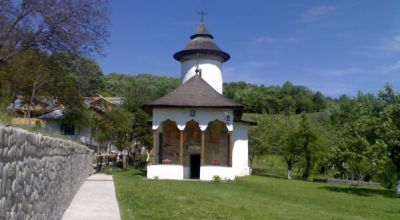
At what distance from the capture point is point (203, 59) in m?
39.9

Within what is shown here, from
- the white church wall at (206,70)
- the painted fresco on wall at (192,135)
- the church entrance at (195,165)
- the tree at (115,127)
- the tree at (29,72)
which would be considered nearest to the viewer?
the tree at (29,72)

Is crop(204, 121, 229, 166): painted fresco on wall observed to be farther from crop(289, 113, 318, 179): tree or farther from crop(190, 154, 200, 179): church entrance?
crop(289, 113, 318, 179): tree

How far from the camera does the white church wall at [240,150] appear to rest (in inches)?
1494

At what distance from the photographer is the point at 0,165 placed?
2.85 meters

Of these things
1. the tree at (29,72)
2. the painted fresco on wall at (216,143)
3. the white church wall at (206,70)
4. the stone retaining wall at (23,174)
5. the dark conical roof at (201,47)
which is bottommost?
the stone retaining wall at (23,174)

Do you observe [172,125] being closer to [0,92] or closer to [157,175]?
[157,175]

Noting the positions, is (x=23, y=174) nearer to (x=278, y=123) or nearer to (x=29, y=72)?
(x=29, y=72)

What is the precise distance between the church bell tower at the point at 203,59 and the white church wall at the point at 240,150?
4.76 meters

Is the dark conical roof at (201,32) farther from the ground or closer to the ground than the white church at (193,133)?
farther from the ground

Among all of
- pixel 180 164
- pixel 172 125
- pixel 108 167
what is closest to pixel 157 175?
pixel 180 164

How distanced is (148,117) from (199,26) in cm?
1301

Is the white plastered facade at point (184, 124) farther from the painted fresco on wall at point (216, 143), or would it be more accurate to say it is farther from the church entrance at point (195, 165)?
the painted fresco on wall at point (216, 143)

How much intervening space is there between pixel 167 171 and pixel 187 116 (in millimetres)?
4177

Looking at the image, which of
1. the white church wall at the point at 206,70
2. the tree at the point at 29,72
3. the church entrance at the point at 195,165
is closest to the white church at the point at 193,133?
the church entrance at the point at 195,165
